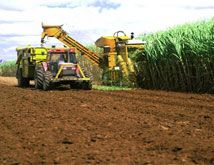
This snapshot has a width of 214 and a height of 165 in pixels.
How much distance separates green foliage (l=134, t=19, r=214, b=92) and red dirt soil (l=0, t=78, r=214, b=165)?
372 cm

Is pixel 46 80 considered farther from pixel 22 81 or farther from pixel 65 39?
Answer: pixel 22 81

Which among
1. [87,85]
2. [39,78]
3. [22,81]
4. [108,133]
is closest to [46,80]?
[39,78]

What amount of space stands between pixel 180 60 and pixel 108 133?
1012 cm

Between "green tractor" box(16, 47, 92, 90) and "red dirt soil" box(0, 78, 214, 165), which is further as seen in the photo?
"green tractor" box(16, 47, 92, 90)

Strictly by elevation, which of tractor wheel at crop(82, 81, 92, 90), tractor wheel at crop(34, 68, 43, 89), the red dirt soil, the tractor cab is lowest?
the red dirt soil

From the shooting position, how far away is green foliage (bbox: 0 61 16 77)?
5096cm

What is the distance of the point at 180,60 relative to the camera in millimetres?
18125

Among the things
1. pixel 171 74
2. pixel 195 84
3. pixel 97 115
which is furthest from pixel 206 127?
pixel 171 74

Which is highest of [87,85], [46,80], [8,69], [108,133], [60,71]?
[60,71]

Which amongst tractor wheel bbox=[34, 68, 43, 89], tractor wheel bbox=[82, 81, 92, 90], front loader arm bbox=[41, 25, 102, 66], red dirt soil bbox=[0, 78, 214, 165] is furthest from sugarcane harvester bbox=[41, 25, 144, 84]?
red dirt soil bbox=[0, 78, 214, 165]

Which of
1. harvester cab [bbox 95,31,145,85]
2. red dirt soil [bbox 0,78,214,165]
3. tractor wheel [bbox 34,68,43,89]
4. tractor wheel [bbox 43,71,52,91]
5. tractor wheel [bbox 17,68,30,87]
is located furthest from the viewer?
tractor wheel [bbox 17,68,30,87]

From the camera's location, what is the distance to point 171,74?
744 inches

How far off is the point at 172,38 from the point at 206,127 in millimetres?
10185

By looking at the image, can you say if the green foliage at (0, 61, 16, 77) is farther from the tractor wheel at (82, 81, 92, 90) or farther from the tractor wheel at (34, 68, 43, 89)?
the tractor wheel at (82, 81, 92, 90)
